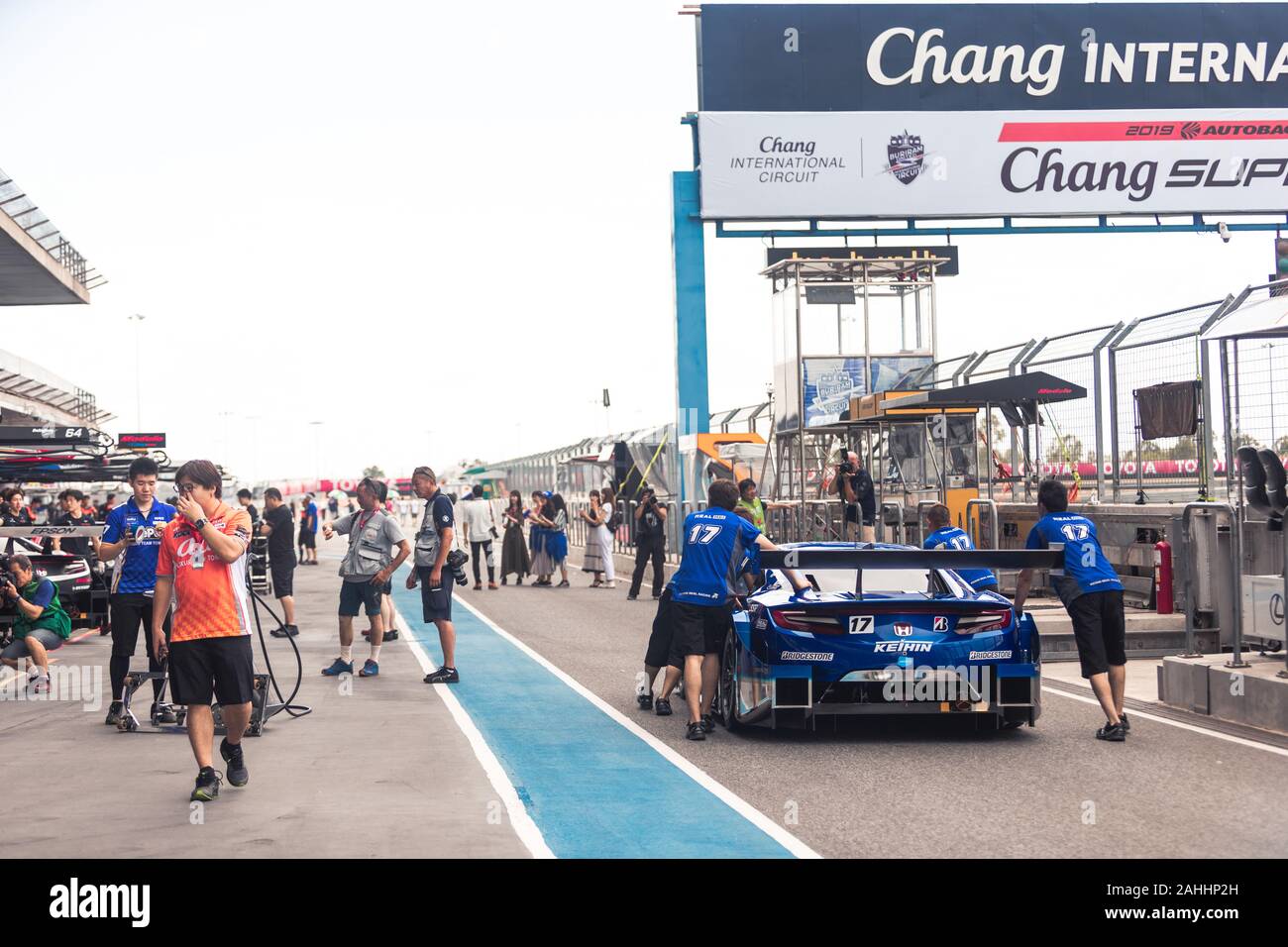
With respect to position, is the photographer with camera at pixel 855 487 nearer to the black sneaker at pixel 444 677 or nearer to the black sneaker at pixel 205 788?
the black sneaker at pixel 444 677

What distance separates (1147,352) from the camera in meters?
17.1

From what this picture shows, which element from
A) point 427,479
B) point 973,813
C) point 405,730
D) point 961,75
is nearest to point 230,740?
point 405,730

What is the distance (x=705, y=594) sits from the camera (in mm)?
9820

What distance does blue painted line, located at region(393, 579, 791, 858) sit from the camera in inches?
261

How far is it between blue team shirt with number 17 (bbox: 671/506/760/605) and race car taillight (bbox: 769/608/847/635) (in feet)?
2.20

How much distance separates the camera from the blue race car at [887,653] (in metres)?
9.15

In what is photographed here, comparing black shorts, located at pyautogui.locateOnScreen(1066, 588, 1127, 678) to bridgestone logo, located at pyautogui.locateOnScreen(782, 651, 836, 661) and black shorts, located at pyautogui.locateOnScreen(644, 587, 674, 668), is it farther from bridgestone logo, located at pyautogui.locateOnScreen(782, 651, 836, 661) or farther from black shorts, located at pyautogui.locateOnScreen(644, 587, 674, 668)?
black shorts, located at pyautogui.locateOnScreen(644, 587, 674, 668)

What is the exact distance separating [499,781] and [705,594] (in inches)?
87.8

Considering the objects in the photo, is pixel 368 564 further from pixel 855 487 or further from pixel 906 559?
pixel 855 487
